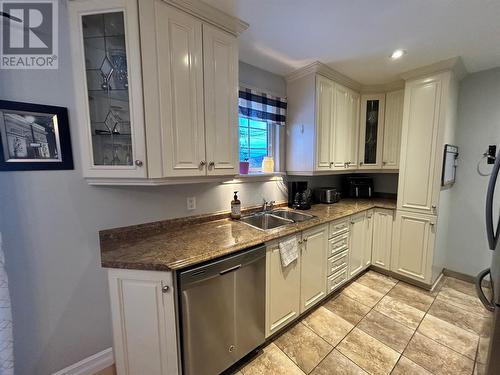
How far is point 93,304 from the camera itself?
1406mm

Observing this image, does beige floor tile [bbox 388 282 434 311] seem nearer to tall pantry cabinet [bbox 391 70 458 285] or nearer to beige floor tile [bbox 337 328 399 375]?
tall pantry cabinet [bbox 391 70 458 285]

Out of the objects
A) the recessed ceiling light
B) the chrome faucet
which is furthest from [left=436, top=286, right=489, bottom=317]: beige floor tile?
the recessed ceiling light

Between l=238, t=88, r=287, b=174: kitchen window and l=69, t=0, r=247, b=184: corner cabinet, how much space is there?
69 centimetres

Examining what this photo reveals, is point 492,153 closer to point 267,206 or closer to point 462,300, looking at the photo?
point 462,300

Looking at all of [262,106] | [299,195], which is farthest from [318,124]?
[299,195]

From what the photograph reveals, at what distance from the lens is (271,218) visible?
216 cm

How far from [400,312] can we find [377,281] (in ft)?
1.84

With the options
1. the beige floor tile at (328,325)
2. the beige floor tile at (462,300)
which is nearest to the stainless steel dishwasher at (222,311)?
the beige floor tile at (328,325)

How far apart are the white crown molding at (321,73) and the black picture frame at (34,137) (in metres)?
2.10

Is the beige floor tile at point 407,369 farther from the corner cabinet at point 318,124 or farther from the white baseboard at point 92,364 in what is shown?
the white baseboard at point 92,364

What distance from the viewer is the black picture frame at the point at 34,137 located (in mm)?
1114

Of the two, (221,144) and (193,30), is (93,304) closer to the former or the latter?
(221,144)

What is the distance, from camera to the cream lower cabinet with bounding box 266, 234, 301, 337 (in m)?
1.56

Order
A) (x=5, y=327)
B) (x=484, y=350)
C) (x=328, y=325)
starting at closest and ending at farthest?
(x=484, y=350), (x=5, y=327), (x=328, y=325)
